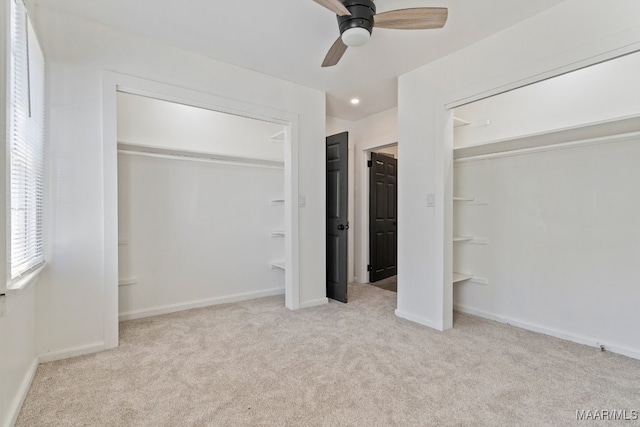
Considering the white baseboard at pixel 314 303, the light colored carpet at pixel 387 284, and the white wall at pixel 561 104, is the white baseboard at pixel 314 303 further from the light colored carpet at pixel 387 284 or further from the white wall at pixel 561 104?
the white wall at pixel 561 104

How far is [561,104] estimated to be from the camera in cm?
261

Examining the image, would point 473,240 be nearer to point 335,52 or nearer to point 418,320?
point 418,320

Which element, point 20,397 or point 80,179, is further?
point 80,179

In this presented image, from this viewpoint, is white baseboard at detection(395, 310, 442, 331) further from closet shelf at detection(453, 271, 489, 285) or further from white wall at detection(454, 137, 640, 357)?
white wall at detection(454, 137, 640, 357)

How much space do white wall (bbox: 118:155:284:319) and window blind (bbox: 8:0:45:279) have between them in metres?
0.93

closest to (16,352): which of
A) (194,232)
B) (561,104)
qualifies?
(194,232)

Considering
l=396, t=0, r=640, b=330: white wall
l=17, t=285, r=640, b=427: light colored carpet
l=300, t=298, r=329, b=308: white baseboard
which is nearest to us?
l=17, t=285, r=640, b=427: light colored carpet

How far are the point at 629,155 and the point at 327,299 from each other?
9.79 ft

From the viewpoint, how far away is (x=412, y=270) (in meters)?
3.07

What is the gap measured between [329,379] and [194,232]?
7.47 feet

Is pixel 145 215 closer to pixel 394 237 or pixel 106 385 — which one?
pixel 106 385

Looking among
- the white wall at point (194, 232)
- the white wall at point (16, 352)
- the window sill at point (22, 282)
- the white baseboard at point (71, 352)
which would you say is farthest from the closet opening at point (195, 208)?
the window sill at point (22, 282)

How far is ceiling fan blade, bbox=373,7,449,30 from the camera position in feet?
6.04

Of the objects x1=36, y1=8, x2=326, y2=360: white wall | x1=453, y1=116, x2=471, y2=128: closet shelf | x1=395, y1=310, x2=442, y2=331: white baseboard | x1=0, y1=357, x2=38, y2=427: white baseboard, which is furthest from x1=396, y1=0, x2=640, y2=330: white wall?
x1=0, y1=357, x2=38, y2=427: white baseboard
